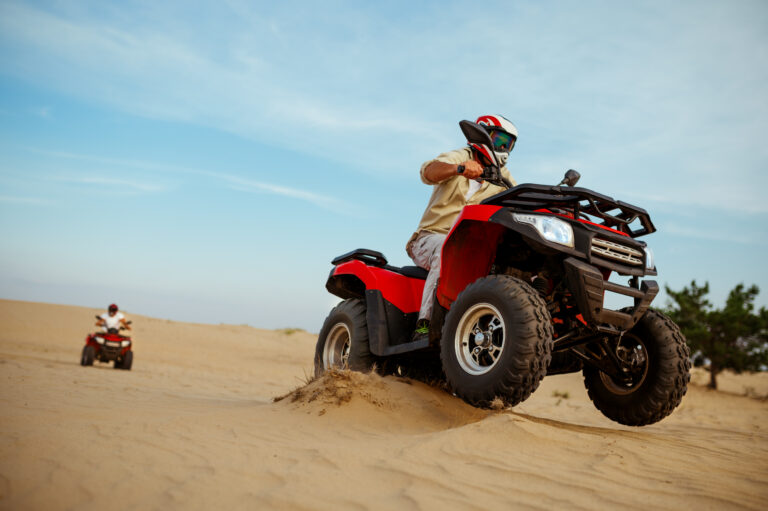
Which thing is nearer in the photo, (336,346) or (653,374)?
(653,374)

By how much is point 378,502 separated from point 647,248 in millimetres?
2692

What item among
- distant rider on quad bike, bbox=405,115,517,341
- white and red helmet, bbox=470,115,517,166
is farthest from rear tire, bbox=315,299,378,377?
white and red helmet, bbox=470,115,517,166

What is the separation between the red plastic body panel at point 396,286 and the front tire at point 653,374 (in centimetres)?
173

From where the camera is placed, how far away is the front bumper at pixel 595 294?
344 centimetres

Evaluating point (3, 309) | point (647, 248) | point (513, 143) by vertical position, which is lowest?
point (3, 309)

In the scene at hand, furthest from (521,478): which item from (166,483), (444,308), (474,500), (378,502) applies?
(444,308)

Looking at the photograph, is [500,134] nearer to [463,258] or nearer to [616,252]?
[463,258]

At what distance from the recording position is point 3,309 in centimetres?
2847

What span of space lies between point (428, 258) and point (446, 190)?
611 mm

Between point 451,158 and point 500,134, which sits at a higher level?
point 500,134

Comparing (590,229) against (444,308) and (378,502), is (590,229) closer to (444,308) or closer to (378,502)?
(444,308)

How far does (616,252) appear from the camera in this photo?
3.76 meters

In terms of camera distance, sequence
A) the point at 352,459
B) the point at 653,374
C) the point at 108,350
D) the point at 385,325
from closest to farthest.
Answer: the point at 352,459
the point at 653,374
the point at 385,325
the point at 108,350

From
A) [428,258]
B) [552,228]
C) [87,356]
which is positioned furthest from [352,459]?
[87,356]
